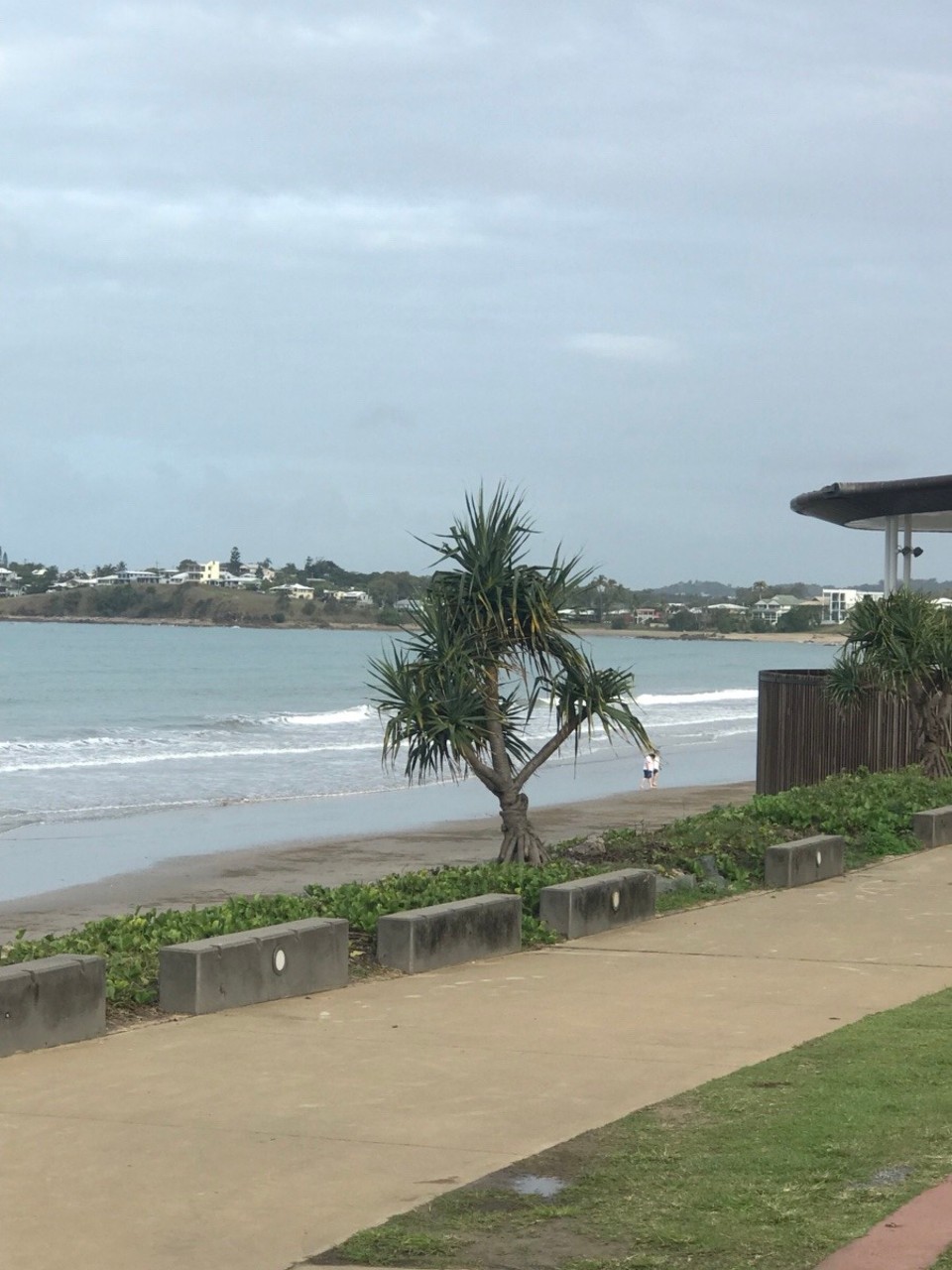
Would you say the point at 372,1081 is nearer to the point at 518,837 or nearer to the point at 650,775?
the point at 518,837

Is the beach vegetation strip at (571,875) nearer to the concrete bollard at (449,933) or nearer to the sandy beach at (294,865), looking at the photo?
the concrete bollard at (449,933)

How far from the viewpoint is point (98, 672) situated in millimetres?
85750

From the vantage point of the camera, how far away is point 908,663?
1930cm

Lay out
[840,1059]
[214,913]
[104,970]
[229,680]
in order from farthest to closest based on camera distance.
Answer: [229,680]
[214,913]
[104,970]
[840,1059]

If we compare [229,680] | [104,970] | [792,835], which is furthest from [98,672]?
[104,970]

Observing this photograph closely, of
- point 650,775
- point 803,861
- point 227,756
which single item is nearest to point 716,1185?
point 803,861

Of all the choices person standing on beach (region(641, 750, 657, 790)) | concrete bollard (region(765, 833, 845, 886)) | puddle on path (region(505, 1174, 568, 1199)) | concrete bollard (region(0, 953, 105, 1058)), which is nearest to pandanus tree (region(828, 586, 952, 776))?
concrete bollard (region(765, 833, 845, 886))

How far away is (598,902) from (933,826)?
229 inches

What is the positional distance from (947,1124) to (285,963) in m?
3.80

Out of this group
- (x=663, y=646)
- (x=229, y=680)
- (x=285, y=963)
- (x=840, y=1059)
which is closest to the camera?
(x=840, y=1059)

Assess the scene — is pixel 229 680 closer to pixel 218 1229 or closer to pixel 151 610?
pixel 218 1229

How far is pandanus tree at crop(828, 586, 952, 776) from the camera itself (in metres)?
19.3

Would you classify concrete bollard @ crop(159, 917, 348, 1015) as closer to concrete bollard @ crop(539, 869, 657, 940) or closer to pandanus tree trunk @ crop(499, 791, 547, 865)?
concrete bollard @ crop(539, 869, 657, 940)

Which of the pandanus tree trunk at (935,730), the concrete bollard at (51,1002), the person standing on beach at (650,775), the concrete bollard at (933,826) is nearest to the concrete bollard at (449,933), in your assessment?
the concrete bollard at (51,1002)
